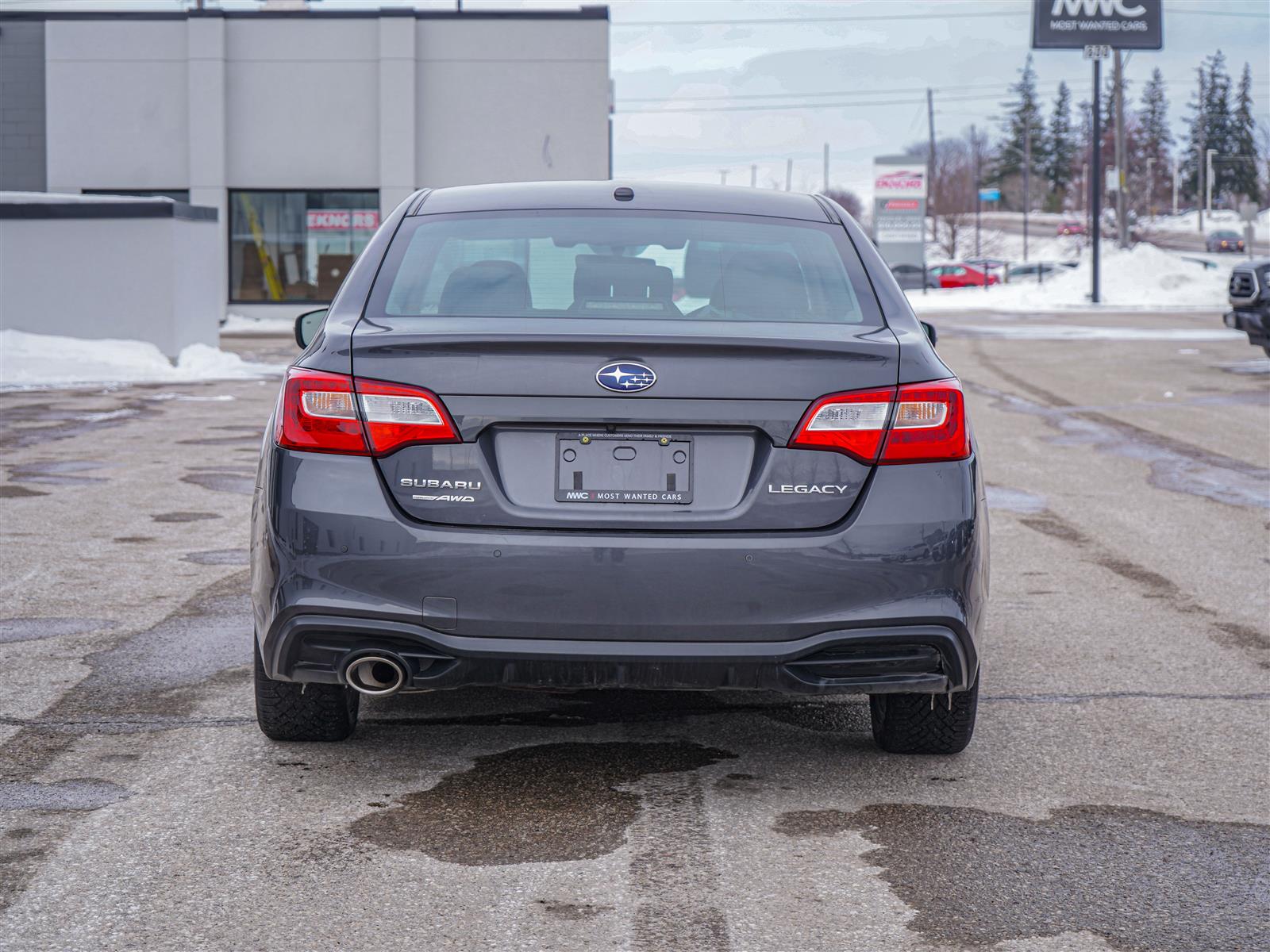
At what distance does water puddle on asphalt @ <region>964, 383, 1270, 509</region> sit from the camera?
9891 mm

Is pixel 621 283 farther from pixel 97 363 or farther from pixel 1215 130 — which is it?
pixel 1215 130

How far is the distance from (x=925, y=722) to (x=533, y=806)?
45.8 inches

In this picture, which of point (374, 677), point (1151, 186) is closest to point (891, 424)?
point (374, 677)

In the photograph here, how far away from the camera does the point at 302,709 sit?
14.1 feet

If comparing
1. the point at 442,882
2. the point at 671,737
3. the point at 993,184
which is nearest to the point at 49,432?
the point at 671,737

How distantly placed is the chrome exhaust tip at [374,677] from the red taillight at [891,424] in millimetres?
1138

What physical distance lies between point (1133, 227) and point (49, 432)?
84.7 m

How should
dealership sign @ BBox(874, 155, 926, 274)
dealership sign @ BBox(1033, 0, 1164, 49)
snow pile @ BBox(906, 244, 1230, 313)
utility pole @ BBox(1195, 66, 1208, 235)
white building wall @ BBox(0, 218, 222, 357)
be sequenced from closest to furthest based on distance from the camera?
white building wall @ BBox(0, 218, 222, 357), snow pile @ BBox(906, 244, 1230, 313), dealership sign @ BBox(1033, 0, 1164, 49), dealership sign @ BBox(874, 155, 926, 274), utility pole @ BBox(1195, 66, 1208, 235)

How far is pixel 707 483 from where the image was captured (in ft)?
12.0

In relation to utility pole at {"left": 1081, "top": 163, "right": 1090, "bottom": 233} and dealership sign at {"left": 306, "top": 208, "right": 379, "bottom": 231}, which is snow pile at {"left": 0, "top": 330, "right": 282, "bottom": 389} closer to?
dealership sign at {"left": 306, "top": 208, "right": 379, "bottom": 231}

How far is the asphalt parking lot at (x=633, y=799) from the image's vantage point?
10.4 ft

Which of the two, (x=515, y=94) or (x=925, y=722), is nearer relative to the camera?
(x=925, y=722)

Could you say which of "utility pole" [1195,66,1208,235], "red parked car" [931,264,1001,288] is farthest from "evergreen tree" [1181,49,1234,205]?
"red parked car" [931,264,1001,288]

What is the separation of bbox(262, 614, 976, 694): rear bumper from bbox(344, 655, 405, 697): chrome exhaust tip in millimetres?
31
